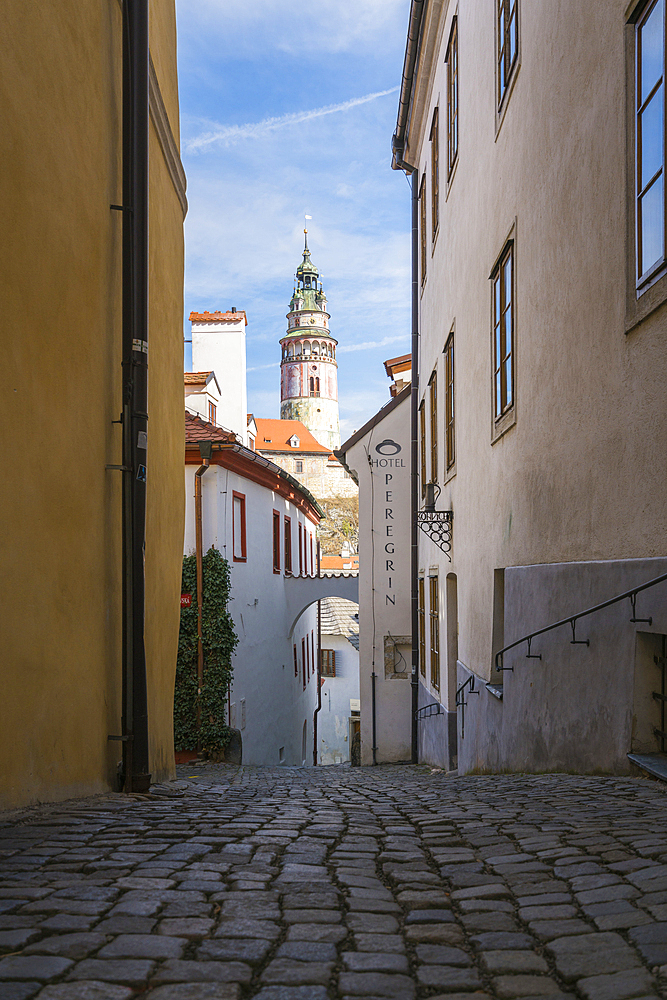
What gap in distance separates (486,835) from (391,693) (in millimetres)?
15268

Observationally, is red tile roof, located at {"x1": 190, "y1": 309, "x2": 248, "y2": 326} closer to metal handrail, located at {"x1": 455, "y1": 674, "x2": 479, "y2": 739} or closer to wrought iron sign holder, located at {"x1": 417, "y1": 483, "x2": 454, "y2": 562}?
wrought iron sign holder, located at {"x1": 417, "y1": 483, "x2": 454, "y2": 562}

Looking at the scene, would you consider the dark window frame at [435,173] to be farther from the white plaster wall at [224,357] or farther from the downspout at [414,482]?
the white plaster wall at [224,357]

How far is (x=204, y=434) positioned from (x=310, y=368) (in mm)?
107714

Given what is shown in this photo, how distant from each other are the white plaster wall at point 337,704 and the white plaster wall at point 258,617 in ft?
36.6

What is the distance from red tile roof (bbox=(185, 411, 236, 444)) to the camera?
16938mm

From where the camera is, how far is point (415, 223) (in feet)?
59.5

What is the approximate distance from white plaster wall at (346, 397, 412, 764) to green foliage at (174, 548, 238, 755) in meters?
3.88

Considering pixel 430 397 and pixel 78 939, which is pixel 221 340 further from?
pixel 78 939

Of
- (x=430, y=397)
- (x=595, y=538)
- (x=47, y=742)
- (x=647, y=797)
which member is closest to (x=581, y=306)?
(x=595, y=538)

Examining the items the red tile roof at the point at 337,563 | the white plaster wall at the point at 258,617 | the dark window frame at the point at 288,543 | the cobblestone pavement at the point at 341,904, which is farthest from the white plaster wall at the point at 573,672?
the red tile roof at the point at 337,563

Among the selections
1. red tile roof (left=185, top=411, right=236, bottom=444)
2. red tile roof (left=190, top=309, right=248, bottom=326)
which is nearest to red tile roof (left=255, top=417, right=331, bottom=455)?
red tile roof (left=190, top=309, right=248, bottom=326)

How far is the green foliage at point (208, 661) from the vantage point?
15.8 metres

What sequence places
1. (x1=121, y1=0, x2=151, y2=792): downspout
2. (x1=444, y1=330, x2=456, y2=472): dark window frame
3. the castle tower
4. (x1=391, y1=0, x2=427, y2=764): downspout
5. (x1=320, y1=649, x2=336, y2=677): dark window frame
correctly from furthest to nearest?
the castle tower → (x1=320, y1=649, x2=336, y2=677): dark window frame → (x1=391, y1=0, x2=427, y2=764): downspout → (x1=444, y1=330, x2=456, y2=472): dark window frame → (x1=121, y1=0, x2=151, y2=792): downspout

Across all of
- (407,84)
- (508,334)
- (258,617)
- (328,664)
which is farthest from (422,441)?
(328,664)
